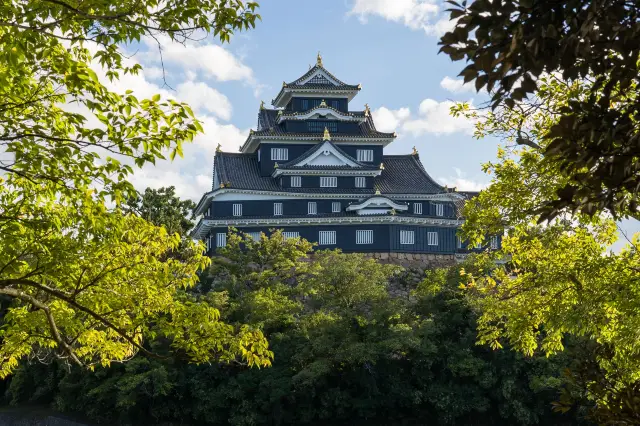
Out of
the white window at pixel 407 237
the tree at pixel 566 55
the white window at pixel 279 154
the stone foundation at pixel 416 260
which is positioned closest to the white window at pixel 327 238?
the stone foundation at pixel 416 260

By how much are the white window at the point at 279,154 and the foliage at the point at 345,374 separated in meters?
12.3

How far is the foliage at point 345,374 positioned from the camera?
94.9ft

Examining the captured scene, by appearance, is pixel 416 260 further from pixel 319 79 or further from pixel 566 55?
pixel 566 55

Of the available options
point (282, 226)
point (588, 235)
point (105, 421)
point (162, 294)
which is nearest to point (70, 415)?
point (105, 421)

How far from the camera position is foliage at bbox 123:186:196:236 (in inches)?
1538

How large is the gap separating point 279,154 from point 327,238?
18.9ft

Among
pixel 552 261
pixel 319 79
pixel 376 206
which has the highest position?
pixel 319 79

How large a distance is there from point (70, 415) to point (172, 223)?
11.4 metres

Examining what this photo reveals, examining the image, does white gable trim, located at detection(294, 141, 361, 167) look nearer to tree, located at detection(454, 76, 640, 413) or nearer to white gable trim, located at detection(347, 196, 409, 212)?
white gable trim, located at detection(347, 196, 409, 212)

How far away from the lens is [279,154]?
4262 centimetres

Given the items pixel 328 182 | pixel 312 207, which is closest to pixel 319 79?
pixel 328 182

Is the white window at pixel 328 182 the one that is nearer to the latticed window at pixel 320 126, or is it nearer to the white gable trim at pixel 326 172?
the white gable trim at pixel 326 172

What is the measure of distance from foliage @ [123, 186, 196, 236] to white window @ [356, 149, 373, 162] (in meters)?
9.67

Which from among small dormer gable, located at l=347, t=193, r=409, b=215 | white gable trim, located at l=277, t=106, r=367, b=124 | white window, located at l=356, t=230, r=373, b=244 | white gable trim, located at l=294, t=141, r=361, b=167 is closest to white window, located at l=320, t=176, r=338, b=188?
white gable trim, located at l=294, t=141, r=361, b=167
